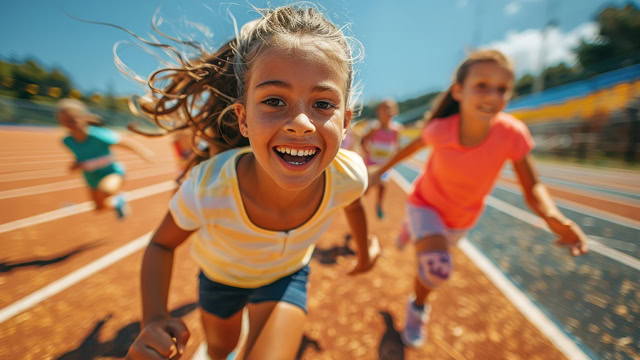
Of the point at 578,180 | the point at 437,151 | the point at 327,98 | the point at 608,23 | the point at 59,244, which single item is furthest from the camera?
the point at 608,23

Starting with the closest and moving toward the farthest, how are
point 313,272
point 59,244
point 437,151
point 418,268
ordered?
point 418,268, point 437,151, point 313,272, point 59,244

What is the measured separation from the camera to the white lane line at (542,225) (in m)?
3.28

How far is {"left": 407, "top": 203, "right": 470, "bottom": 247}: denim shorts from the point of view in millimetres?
2215

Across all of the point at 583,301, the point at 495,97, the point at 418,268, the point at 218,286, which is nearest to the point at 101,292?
the point at 218,286

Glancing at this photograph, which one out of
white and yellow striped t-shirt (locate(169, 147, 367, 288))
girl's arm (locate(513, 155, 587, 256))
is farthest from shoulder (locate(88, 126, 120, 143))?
girl's arm (locate(513, 155, 587, 256))

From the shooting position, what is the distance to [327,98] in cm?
118

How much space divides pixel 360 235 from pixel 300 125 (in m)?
1.08

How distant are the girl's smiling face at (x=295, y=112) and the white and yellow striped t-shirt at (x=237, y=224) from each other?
351mm

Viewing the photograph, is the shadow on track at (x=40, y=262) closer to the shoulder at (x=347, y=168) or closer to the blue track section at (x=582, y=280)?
the shoulder at (x=347, y=168)

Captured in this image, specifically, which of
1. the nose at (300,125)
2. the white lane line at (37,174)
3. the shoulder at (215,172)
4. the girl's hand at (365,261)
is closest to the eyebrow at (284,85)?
the nose at (300,125)

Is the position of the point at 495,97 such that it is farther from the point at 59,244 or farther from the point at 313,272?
the point at 59,244

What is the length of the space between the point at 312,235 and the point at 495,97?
1664mm

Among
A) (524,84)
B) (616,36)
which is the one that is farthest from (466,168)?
(524,84)

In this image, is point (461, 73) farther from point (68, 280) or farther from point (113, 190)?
point (113, 190)
